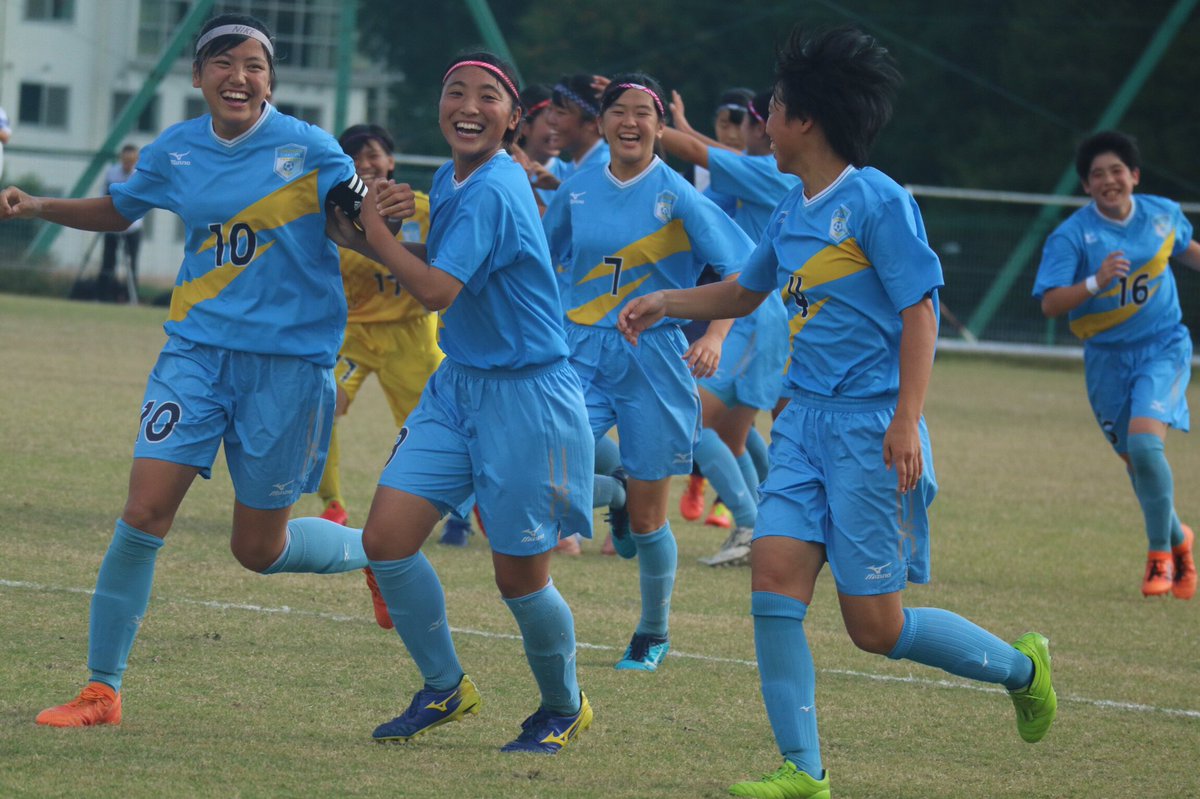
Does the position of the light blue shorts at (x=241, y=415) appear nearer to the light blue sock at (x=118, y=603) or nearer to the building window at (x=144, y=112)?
the light blue sock at (x=118, y=603)

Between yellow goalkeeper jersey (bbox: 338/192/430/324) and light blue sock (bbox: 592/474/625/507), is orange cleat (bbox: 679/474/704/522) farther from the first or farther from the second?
light blue sock (bbox: 592/474/625/507)

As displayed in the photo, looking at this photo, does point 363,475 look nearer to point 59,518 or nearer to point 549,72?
point 59,518

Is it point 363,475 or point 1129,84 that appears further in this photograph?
point 1129,84

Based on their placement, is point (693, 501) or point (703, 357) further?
point (693, 501)

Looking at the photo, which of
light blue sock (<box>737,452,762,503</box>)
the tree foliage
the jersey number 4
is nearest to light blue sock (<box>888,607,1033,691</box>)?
the jersey number 4

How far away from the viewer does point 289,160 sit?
16.5 ft

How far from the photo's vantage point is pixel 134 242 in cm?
2344

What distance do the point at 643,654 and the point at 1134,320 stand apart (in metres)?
3.64

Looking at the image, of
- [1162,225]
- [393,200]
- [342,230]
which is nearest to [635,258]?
[342,230]

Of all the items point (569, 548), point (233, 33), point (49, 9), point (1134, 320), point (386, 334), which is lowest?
point (49, 9)

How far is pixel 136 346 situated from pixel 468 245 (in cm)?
1336

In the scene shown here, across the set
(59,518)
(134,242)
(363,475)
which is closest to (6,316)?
(134,242)

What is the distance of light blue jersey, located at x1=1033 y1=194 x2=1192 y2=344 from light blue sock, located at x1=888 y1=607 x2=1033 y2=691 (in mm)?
3939

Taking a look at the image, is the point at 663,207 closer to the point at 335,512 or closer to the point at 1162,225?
the point at 335,512
